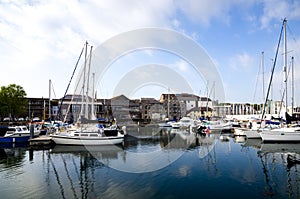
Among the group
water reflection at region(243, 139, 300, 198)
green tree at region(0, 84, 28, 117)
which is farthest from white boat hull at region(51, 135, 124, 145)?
green tree at region(0, 84, 28, 117)

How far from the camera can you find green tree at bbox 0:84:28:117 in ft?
155

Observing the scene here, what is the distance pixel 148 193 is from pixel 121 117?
65080mm

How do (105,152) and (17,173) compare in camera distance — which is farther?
(105,152)

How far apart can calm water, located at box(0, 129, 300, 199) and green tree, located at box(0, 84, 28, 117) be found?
34744 mm

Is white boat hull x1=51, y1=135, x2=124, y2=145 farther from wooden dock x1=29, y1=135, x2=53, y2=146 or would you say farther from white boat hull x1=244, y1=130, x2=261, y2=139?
white boat hull x1=244, y1=130, x2=261, y2=139

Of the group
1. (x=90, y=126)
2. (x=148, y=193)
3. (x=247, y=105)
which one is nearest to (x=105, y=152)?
(x=90, y=126)

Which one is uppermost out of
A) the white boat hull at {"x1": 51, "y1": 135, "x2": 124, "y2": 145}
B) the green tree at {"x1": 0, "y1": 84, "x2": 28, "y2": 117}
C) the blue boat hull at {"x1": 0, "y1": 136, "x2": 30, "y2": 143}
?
the green tree at {"x1": 0, "y1": 84, "x2": 28, "y2": 117}

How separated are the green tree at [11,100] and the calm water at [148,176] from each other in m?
34.7

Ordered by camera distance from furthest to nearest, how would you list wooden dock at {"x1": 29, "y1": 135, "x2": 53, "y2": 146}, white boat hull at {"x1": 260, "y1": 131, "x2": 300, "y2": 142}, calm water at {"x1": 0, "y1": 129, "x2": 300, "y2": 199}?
white boat hull at {"x1": 260, "y1": 131, "x2": 300, "y2": 142}, wooden dock at {"x1": 29, "y1": 135, "x2": 53, "y2": 146}, calm water at {"x1": 0, "y1": 129, "x2": 300, "y2": 199}

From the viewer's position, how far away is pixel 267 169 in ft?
47.1

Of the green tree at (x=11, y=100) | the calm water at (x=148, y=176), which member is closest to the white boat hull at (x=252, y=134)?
the calm water at (x=148, y=176)

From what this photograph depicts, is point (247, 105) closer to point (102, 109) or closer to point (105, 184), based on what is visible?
point (102, 109)

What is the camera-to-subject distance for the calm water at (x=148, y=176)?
1011 centimetres

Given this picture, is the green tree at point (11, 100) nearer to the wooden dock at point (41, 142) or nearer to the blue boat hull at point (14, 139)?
the blue boat hull at point (14, 139)
